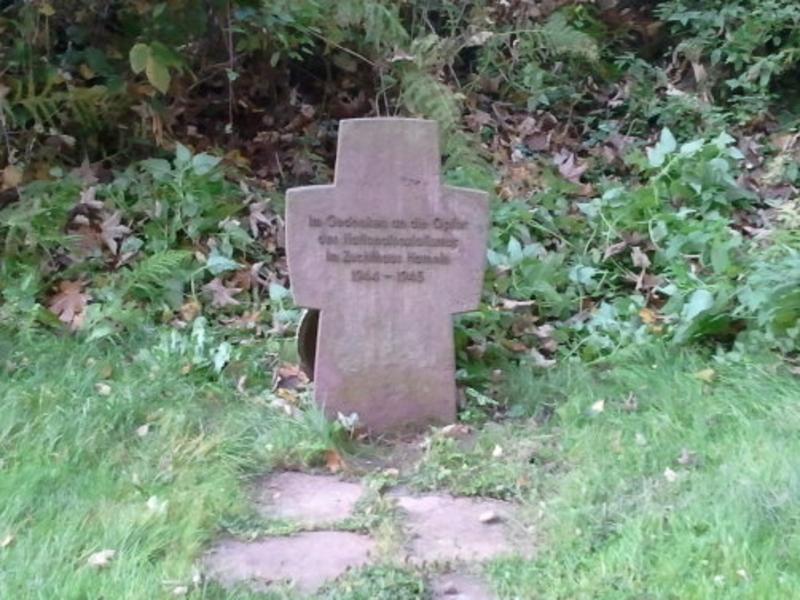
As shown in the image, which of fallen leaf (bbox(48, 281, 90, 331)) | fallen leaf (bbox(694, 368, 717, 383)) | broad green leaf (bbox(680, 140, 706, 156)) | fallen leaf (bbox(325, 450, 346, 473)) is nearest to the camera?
fallen leaf (bbox(325, 450, 346, 473))

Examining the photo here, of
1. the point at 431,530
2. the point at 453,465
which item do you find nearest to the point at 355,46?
the point at 453,465

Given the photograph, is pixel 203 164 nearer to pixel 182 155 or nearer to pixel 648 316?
pixel 182 155

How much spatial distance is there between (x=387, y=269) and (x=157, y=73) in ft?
6.73

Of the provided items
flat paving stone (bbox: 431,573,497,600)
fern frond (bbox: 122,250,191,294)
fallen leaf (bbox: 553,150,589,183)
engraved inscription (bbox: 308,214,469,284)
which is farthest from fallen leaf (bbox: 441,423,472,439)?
fallen leaf (bbox: 553,150,589,183)

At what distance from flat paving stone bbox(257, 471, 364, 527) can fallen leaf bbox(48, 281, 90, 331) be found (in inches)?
61.4

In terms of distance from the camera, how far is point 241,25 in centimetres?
703

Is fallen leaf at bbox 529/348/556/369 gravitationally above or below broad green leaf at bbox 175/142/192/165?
below

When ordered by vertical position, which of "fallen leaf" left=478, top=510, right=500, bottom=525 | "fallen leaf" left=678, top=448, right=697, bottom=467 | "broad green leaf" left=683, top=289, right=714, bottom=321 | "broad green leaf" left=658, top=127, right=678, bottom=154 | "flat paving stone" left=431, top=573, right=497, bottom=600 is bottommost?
"fallen leaf" left=478, top=510, right=500, bottom=525

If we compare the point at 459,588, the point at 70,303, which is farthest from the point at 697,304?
the point at 70,303

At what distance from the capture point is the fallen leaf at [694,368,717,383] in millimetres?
4922

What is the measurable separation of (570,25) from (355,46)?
Result: 5.82ft

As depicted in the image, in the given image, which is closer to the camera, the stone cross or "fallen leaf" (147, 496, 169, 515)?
"fallen leaf" (147, 496, 169, 515)

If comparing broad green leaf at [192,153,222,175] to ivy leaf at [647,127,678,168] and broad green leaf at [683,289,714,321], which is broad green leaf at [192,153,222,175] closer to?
ivy leaf at [647,127,678,168]

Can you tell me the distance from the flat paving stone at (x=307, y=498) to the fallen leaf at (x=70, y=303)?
1559mm
